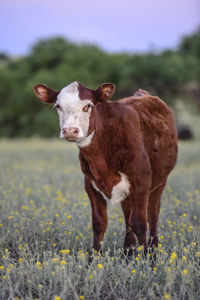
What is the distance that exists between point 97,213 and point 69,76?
81.8 feet

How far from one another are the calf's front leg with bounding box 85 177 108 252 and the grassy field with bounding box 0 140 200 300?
198 millimetres

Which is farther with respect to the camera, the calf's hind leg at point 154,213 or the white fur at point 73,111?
the calf's hind leg at point 154,213

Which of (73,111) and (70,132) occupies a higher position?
(73,111)

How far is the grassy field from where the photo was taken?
334 centimetres

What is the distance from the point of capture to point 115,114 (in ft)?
13.9

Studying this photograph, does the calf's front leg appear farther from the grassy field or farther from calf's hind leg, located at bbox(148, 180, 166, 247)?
calf's hind leg, located at bbox(148, 180, 166, 247)

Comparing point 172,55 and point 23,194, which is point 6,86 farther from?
point 23,194

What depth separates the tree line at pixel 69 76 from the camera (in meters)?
28.1

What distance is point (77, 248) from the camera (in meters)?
4.66

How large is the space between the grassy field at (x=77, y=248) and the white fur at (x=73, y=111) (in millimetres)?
1102

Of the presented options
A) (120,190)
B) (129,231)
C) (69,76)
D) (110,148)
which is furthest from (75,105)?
(69,76)

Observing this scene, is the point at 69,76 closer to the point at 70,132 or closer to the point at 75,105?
the point at 75,105

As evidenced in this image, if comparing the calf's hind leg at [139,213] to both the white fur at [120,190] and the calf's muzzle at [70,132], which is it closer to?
the white fur at [120,190]

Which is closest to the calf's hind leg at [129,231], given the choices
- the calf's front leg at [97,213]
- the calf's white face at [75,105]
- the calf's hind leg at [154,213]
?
the calf's front leg at [97,213]
